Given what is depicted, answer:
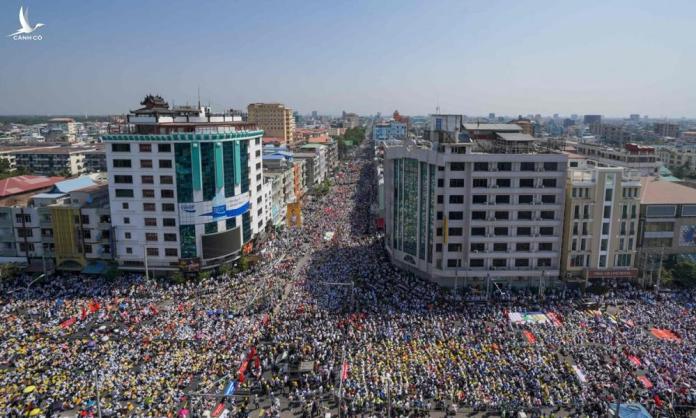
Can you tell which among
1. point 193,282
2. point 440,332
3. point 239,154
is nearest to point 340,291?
point 440,332

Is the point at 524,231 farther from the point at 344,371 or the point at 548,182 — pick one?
the point at 344,371

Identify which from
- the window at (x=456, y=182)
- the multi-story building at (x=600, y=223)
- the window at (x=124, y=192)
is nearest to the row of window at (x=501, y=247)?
the multi-story building at (x=600, y=223)

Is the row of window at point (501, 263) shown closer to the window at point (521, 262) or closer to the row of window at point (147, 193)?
the window at point (521, 262)

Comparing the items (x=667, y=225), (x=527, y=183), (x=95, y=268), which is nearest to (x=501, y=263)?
(x=527, y=183)

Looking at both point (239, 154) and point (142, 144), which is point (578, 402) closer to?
point (239, 154)

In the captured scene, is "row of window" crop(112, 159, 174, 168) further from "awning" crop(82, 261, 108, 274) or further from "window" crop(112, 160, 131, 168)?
"awning" crop(82, 261, 108, 274)

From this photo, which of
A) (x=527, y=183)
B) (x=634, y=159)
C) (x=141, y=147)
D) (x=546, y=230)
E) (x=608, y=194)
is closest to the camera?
(x=527, y=183)

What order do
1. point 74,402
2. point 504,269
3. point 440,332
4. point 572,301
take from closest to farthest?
point 74,402
point 440,332
point 572,301
point 504,269
